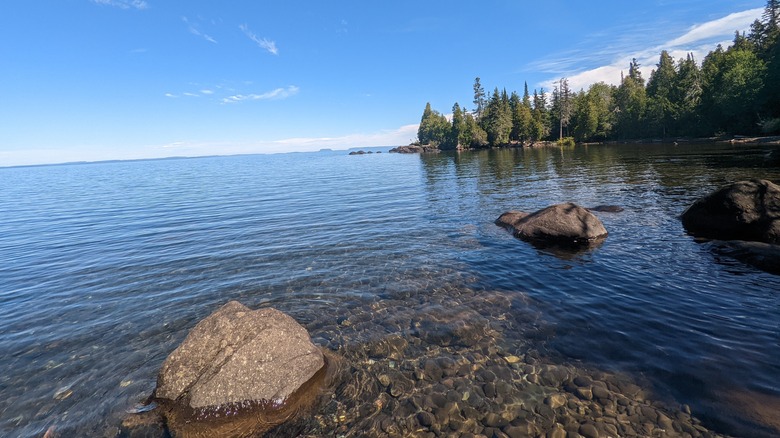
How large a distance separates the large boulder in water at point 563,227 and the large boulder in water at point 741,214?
13.1 feet

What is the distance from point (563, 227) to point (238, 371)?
13.9m

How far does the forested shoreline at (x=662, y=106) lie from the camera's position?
68.2 metres

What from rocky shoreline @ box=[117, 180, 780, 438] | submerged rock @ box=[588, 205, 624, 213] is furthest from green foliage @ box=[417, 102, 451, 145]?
rocky shoreline @ box=[117, 180, 780, 438]

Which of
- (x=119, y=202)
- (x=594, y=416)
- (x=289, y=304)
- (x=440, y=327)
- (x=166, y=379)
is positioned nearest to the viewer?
(x=594, y=416)

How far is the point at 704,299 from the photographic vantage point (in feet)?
29.5

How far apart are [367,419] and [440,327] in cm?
323

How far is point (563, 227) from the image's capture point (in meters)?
14.9

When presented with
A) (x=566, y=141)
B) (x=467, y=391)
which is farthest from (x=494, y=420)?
(x=566, y=141)

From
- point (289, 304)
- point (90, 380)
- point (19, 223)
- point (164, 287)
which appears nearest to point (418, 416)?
point (289, 304)

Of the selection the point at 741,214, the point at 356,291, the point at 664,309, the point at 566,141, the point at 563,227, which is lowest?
the point at 664,309

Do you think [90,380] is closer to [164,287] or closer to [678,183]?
[164,287]

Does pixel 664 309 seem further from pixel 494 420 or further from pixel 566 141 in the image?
pixel 566 141

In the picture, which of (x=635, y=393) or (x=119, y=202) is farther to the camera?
(x=119, y=202)

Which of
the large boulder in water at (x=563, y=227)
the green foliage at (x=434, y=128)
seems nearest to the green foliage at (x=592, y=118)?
the green foliage at (x=434, y=128)
